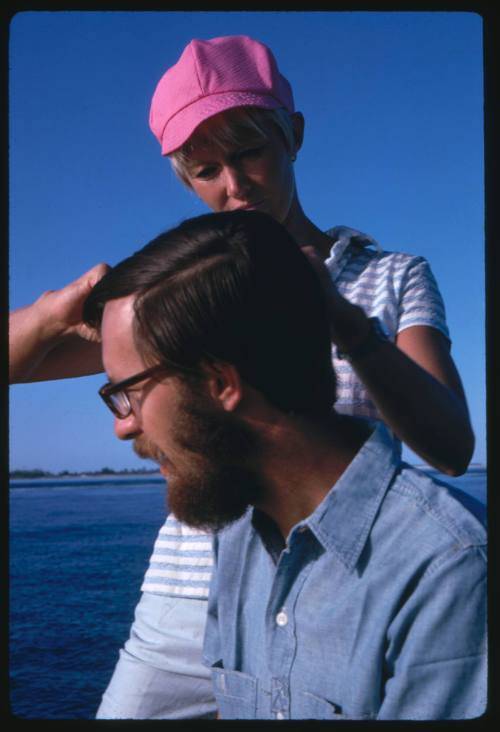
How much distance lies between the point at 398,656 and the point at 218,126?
1.66m

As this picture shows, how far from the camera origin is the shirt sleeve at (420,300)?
2.28 m

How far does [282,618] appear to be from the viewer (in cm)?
188

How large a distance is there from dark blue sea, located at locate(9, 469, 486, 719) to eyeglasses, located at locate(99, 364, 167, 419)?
12749mm

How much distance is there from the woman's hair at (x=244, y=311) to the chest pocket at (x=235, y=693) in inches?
30.8

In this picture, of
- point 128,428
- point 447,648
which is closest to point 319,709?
point 447,648

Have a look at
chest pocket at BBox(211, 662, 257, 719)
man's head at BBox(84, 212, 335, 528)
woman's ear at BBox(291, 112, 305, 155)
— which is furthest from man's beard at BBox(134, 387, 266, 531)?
woman's ear at BBox(291, 112, 305, 155)

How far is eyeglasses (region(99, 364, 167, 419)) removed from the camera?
6.56 ft

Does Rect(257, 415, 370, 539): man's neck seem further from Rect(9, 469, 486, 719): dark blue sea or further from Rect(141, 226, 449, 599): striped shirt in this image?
Rect(9, 469, 486, 719): dark blue sea

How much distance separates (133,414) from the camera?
2086mm

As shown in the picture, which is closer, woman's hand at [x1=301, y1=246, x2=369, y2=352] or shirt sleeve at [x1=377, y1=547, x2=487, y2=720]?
shirt sleeve at [x1=377, y1=547, x2=487, y2=720]

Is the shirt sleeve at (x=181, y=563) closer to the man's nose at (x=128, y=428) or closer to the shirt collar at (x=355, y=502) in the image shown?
the man's nose at (x=128, y=428)

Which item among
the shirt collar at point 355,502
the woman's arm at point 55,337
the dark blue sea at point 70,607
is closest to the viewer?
the shirt collar at point 355,502

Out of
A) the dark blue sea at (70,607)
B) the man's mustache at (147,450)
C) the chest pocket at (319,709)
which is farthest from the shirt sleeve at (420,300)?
the dark blue sea at (70,607)

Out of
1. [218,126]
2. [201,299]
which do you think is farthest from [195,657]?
[218,126]
